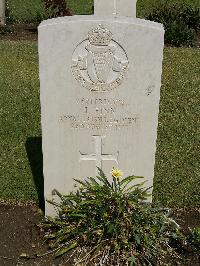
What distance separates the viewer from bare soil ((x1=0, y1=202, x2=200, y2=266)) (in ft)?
15.2

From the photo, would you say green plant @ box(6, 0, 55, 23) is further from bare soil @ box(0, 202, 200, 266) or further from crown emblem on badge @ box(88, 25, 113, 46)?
crown emblem on badge @ box(88, 25, 113, 46)

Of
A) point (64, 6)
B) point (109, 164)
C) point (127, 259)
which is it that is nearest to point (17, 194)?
point (109, 164)

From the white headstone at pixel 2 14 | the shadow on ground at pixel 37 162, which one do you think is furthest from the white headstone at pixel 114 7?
the white headstone at pixel 2 14

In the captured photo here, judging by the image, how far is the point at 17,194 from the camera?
5629 mm

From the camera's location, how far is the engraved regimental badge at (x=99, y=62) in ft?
14.0

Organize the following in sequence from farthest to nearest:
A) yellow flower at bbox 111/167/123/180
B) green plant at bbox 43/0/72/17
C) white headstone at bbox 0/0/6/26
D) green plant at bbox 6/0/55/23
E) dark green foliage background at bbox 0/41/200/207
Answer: green plant at bbox 6/0/55/23, white headstone at bbox 0/0/6/26, green plant at bbox 43/0/72/17, dark green foliage background at bbox 0/41/200/207, yellow flower at bbox 111/167/123/180

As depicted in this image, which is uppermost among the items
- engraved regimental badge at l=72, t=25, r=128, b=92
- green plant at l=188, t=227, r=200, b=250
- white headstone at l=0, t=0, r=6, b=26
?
white headstone at l=0, t=0, r=6, b=26

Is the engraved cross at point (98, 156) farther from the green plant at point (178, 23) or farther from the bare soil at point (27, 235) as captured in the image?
the green plant at point (178, 23)

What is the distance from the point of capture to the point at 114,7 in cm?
594

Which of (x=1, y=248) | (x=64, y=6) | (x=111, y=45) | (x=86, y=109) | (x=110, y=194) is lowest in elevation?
(x=1, y=248)

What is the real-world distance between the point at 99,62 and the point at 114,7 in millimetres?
1793

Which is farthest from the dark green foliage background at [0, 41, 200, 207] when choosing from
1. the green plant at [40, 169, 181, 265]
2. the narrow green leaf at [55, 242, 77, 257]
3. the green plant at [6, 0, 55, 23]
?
the green plant at [6, 0, 55, 23]

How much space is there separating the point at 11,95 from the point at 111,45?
4039 millimetres

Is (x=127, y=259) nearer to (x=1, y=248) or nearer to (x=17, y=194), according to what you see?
(x=1, y=248)
